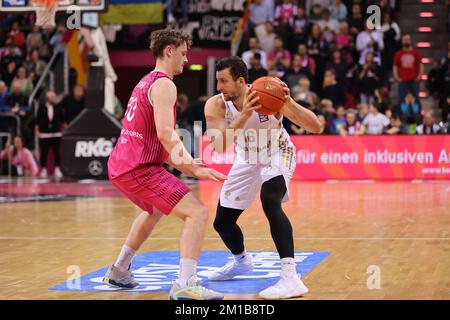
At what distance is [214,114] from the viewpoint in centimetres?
712

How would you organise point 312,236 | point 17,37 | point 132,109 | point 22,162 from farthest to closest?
1. point 17,37
2. point 22,162
3. point 312,236
4. point 132,109

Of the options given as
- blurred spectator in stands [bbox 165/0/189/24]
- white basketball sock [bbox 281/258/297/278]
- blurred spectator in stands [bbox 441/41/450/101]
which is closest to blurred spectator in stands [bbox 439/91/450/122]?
blurred spectator in stands [bbox 441/41/450/101]

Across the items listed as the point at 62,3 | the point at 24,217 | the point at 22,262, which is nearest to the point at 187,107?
the point at 62,3

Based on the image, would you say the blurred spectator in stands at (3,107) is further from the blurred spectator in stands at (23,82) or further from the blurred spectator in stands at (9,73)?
the blurred spectator in stands at (9,73)

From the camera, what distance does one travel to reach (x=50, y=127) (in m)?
20.4

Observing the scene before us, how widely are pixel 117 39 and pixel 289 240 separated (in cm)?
1873

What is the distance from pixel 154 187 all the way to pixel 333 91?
1391 centimetres

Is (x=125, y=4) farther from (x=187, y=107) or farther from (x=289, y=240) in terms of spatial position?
(x=289, y=240)

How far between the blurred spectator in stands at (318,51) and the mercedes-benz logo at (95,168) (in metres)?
5.50

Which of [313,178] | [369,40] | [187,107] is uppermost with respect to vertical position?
[369,40]

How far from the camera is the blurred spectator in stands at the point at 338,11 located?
72.3 ft

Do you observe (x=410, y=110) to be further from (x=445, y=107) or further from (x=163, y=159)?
(x=163, y=159)

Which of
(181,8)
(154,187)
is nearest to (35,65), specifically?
(181,8)

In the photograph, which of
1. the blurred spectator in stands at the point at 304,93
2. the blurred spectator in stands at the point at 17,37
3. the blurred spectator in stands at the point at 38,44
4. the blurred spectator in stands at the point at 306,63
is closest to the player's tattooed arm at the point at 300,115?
the blurred spectator in stands at the point at 304,93
